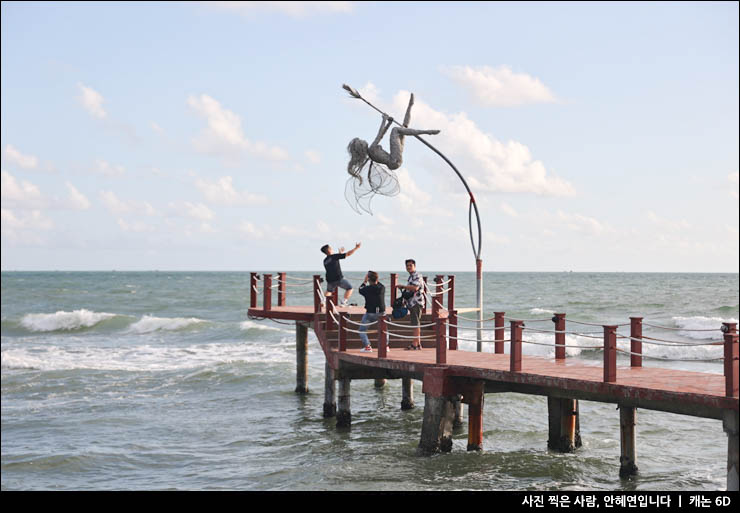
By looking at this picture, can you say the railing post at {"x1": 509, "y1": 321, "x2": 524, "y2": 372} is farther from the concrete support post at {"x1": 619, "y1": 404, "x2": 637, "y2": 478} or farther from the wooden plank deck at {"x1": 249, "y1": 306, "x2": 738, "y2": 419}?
the concrete support post at {"x1": 619, "y1": 404, "x2": 637, "y2": 478}

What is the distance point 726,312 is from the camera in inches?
2217

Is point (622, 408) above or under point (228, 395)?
above

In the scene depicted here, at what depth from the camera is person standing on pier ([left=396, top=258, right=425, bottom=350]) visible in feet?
55.5

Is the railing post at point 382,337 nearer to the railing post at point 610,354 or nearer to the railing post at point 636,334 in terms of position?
the railing post at point 636,334

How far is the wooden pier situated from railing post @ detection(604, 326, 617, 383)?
2cm

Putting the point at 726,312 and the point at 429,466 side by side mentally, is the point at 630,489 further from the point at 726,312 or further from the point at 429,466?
the point at 726,312

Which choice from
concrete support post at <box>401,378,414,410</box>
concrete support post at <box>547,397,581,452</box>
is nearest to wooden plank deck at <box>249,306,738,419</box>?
concrete support post at <box>547,397,581,452</box>

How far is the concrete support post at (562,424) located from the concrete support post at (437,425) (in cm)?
214

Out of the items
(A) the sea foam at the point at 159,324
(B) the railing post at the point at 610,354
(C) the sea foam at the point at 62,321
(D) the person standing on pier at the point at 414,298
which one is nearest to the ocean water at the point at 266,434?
(B) the railing post at the point at 610,354

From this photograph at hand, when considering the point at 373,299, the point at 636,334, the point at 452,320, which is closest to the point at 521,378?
the point at 636,334

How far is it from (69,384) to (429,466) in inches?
659

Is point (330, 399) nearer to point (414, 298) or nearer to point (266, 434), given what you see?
point (266, 434)

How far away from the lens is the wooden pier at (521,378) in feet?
38.7
